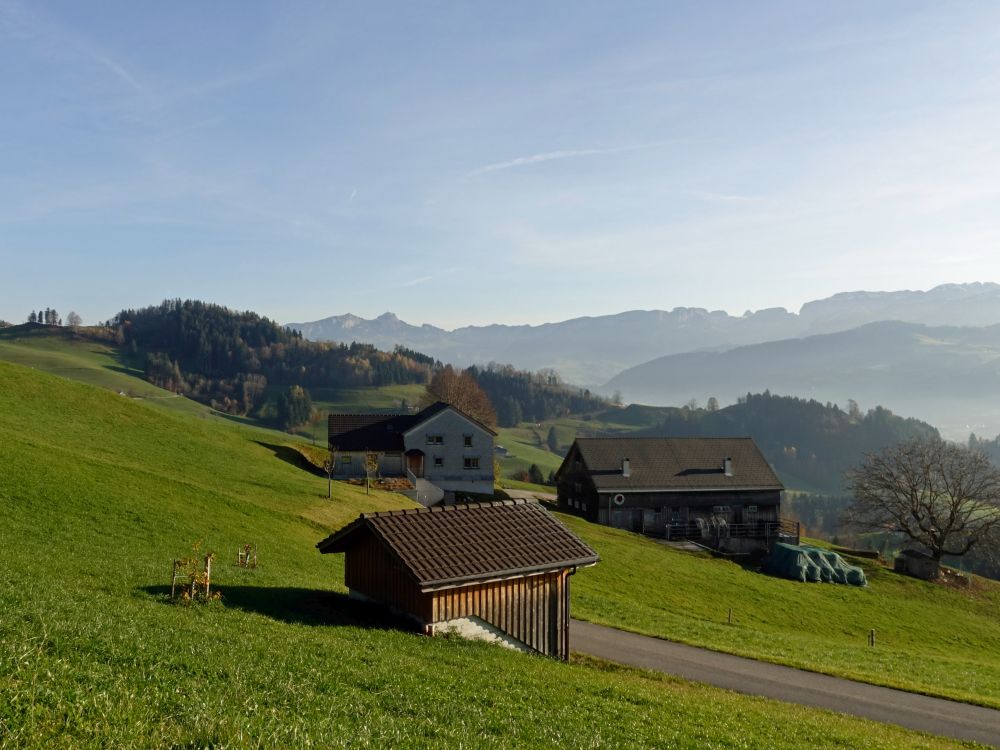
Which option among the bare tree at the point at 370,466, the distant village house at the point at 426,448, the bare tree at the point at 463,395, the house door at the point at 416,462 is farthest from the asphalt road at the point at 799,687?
the bare tree at the point at 463,395

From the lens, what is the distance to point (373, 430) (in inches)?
3125

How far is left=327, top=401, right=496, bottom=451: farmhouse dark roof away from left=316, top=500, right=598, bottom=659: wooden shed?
5248cm

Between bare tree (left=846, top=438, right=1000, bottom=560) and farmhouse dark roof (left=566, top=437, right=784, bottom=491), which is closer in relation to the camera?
→ bare tree (left=846, top=438, right=1000, bottom=560)

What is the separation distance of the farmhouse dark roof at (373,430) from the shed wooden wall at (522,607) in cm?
5509

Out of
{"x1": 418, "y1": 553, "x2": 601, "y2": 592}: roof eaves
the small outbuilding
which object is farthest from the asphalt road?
the small outbuilding

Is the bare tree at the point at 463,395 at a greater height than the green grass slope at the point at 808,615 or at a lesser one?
greater

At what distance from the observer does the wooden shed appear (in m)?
21.5

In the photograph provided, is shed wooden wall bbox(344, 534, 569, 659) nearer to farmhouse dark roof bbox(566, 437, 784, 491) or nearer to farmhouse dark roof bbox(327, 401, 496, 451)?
farmhouse dark roof bbox(566, 437, 784, 491)

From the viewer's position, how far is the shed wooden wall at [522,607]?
21891mm

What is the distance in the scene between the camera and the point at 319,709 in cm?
1152

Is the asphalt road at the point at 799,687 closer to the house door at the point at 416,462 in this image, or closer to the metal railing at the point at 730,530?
the metal railing at the point at 730,530

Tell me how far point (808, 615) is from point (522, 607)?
98.5ft

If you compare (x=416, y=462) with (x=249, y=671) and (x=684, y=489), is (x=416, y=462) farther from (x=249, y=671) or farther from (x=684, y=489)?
(x=249, y=671)

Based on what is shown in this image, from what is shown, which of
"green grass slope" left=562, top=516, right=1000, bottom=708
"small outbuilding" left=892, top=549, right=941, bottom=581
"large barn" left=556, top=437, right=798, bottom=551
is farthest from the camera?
"large barn" left=556, top=437, right=798, bottom=551
